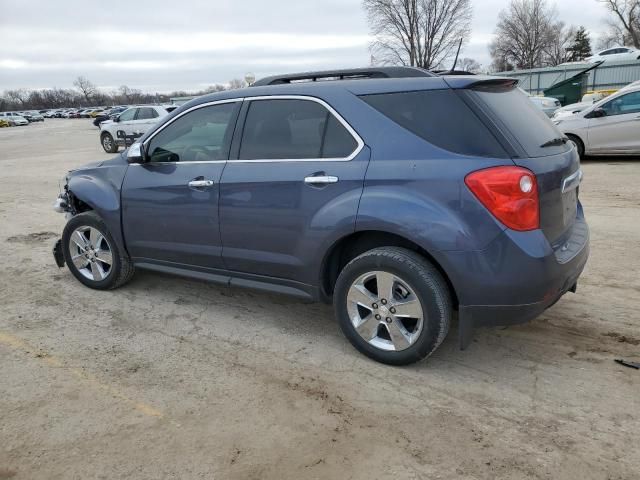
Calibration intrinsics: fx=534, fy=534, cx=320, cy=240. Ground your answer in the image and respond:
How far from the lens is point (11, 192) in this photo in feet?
36.1

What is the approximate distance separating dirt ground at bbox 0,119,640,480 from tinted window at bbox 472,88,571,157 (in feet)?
4.41

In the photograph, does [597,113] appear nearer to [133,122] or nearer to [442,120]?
[442,120]

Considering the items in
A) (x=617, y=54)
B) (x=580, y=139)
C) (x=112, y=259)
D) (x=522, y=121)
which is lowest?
(x=112, y=259)

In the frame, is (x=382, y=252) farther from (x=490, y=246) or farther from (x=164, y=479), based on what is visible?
(x=164, y=479)

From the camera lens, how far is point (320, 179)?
3410 millimetres

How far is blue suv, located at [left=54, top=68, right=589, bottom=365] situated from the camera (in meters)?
2.96

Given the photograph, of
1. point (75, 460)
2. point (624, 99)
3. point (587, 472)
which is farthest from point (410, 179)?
point (624, 99)

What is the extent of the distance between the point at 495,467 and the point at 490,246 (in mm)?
1116

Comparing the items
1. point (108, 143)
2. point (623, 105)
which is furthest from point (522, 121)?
point (108, 143)

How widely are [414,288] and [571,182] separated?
123 centimetres

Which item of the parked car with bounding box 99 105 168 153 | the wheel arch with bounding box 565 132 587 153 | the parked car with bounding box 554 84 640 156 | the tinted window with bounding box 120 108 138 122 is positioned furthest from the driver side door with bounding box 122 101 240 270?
the tinted window with bounding box 120 108 138 122

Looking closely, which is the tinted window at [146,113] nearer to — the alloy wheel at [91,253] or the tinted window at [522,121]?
the alloy wheel at [91,253]

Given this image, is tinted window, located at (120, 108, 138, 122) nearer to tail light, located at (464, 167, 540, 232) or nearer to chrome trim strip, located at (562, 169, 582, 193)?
chrome trim strip, located at (562, 169, 582, 193)

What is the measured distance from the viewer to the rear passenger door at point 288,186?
336cm
